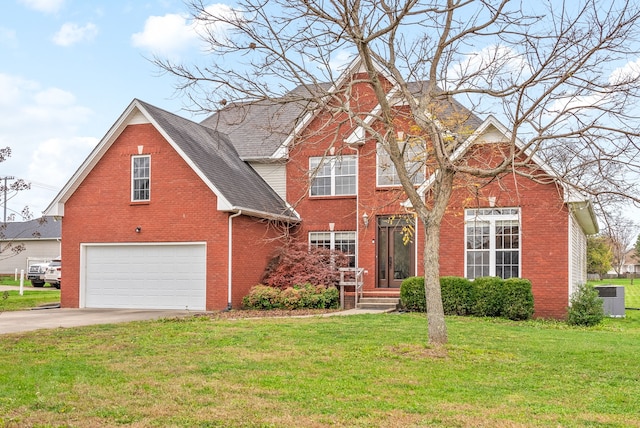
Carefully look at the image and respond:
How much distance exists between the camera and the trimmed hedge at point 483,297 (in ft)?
61.1

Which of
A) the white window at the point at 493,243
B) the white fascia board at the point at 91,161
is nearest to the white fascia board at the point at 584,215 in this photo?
the white window at the point at 493,243

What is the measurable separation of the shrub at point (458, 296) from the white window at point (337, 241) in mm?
4757

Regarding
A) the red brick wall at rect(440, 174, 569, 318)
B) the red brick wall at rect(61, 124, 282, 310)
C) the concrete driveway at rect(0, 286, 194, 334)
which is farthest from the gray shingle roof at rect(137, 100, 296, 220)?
the red brick wall at rect(440, 174, 569, 318)

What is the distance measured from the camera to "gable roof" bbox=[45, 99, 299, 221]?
20.9 metres

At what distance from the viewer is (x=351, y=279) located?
2194cm

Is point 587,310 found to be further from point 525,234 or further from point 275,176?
point 275,176

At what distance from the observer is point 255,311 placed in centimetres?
1980

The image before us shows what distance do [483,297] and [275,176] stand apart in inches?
367

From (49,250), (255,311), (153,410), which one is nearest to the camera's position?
(153,410)

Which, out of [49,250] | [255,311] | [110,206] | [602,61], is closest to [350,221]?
[255,311]

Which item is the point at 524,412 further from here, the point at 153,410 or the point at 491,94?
the point at 491,94

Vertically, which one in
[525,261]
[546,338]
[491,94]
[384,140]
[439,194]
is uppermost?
[491,94]

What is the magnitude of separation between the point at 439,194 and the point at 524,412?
511 centimetres

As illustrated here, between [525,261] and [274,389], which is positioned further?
[525,261]
